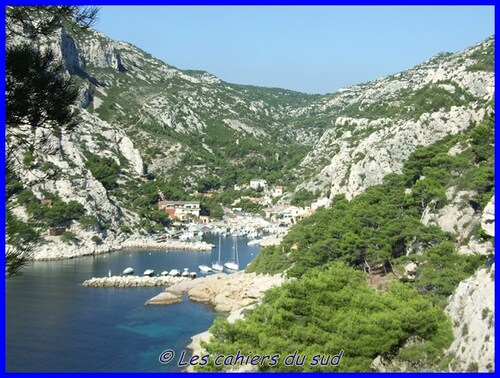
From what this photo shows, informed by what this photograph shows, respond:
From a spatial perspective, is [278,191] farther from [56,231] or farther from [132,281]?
[132,281]

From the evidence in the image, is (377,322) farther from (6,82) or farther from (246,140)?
(246,140)

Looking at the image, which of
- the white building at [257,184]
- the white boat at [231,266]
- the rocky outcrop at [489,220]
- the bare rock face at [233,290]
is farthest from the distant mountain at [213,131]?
the bare rock face at [233,290]

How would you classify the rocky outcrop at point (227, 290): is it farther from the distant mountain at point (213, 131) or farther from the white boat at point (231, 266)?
the distant mountain at point (213, 131)

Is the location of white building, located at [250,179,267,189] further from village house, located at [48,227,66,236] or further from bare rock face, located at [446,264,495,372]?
bare rock face, located at [446,264,495,372]

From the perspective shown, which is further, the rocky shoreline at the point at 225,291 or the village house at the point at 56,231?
the village house at the point at 56,231

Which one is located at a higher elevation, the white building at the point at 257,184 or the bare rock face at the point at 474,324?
the white building at the point at 257,184

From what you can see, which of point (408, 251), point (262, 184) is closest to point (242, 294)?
point (408, 251)

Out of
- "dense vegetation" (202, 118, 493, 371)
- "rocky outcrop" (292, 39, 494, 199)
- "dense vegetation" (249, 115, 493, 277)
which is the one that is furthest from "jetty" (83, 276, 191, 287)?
"rocky outcrop" (292, 39, 494, 199)
